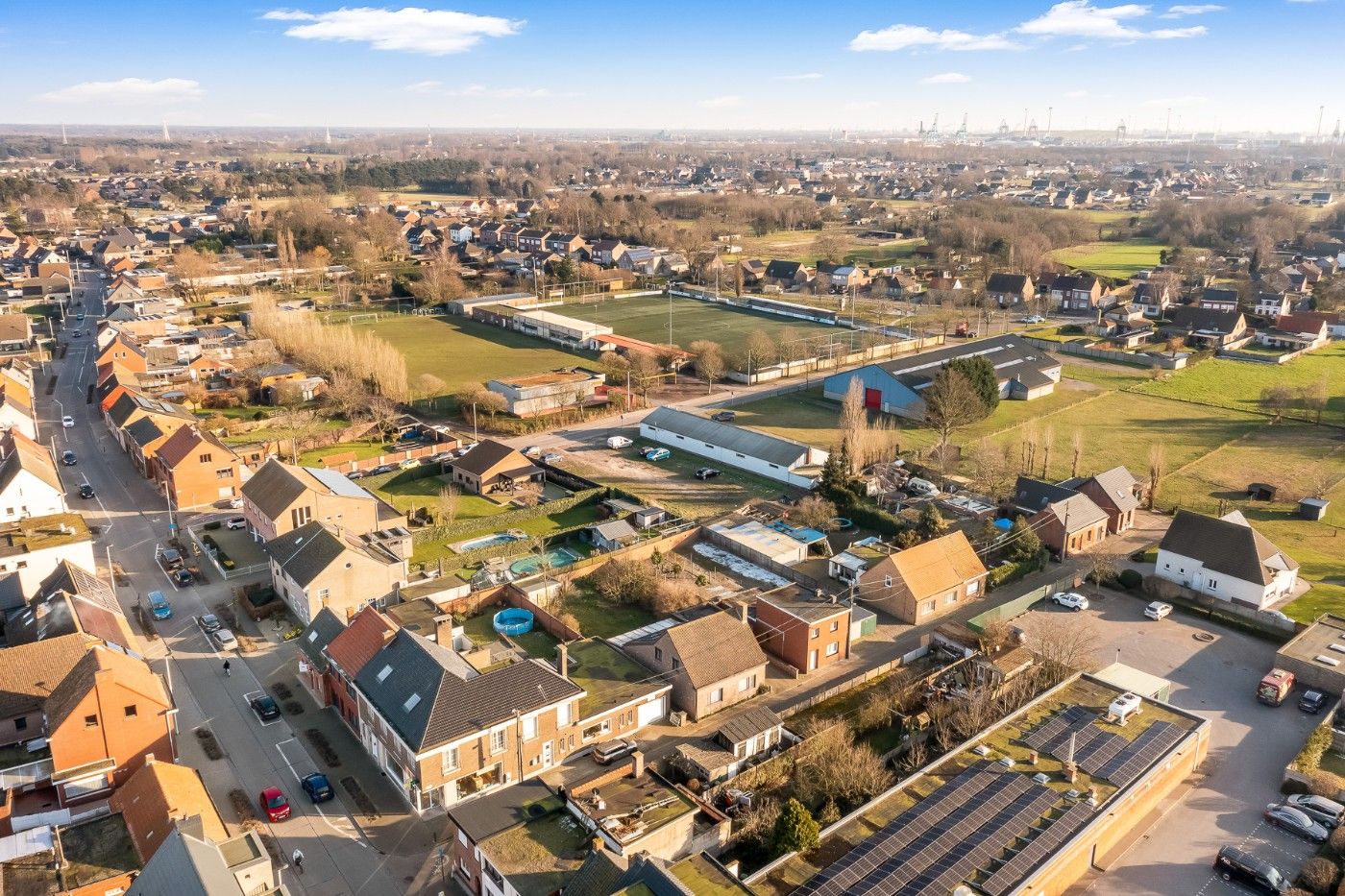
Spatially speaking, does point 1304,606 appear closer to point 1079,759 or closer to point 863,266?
point 1079,759

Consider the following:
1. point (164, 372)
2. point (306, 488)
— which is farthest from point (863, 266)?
point (306, 488)

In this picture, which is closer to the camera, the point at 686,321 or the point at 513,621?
the point at 513,621

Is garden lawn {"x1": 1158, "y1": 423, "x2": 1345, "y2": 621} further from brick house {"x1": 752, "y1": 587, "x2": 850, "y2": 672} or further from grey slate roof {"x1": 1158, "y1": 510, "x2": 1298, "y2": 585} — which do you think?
brick house {"x1": 752, "y1": 587, "x2": 850, "y2": 672}

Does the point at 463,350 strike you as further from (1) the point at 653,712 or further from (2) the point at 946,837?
(2) the point at 946,837

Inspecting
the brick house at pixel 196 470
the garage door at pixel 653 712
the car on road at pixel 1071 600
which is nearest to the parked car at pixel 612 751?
the garage door at pixel 653 712

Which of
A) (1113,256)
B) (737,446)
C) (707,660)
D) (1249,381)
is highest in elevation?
(1113,256)

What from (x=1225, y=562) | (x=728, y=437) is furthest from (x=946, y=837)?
(x=728, y=437)

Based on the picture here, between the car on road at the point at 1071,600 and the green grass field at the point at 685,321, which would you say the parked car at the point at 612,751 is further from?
the green grass field at the point at 685,321

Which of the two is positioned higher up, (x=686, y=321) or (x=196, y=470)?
(x=686, y=321)
